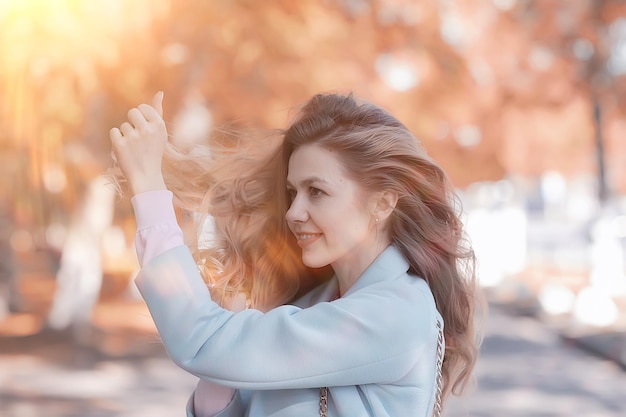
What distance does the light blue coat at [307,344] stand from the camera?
1367mm

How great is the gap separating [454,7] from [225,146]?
405 inches

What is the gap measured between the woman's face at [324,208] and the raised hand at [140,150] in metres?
0.26

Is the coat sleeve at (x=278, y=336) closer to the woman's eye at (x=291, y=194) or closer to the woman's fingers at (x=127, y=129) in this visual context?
the woman's fingers at (x=127, y=129)

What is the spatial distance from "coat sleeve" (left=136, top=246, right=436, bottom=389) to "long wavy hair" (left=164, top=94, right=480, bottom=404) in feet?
0.73

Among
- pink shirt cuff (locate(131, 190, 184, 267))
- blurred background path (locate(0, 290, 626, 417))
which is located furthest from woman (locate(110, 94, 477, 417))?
blurred background path (locate(0, 290, 626, 417))

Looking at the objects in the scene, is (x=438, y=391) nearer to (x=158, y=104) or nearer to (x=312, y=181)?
(x=312, y=181)

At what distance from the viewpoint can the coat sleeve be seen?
4.48 feet

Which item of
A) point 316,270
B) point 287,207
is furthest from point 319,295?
point 287,207

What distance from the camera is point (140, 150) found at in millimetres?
1406

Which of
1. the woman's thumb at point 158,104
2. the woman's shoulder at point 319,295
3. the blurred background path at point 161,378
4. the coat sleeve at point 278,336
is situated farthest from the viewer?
the blurred background path at point 161,378

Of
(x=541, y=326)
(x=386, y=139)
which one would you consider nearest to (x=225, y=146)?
(x=386, y=139)

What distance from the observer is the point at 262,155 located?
1793mm

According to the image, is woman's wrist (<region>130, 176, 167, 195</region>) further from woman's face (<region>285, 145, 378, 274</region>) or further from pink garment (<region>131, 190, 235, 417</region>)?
woman's face (<region>285, 145, 378, 274</region>)

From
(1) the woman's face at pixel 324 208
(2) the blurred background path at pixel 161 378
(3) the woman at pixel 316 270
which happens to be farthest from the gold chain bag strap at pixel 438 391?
(2) the blurred background path at pixel 161 378
